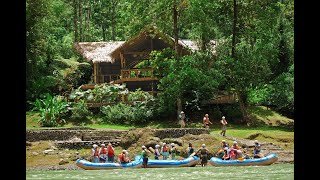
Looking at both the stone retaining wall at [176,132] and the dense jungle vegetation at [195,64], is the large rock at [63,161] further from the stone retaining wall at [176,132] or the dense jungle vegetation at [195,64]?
the dense jungle vegetation at [195,64]

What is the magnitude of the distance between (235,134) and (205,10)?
10.6m

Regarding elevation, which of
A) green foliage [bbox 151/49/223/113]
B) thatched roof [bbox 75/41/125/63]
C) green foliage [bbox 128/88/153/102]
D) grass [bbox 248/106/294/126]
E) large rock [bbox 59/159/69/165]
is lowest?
large rock [bbox 59/159/69/165]

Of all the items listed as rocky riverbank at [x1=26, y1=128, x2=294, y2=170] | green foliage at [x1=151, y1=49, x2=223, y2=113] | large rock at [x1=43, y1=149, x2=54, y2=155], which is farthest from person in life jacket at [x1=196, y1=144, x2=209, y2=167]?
green foliage at [x1=151, y1=49, x2=223, y2=113]

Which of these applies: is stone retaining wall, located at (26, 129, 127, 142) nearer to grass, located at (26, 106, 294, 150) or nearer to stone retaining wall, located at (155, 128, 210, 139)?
stone retaining wall, located at (155, 128, 210, 139)

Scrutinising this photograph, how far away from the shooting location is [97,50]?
48.3 m

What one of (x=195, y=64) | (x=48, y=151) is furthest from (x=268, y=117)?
(x=48, y=151)

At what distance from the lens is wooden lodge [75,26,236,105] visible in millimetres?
42422

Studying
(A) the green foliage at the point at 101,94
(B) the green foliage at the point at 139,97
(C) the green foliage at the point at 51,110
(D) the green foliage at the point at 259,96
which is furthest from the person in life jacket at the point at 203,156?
(D) the green foliage at the point at 259,96

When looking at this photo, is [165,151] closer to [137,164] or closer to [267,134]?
[137,164]

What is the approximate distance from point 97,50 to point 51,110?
13.0m

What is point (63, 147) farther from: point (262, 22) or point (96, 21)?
point (96, 21)

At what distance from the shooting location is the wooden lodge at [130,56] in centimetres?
4242

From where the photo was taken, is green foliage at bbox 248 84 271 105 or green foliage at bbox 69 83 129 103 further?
green foliage at bbox 248 84 271 105

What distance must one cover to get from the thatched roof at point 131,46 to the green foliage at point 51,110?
776 cm
